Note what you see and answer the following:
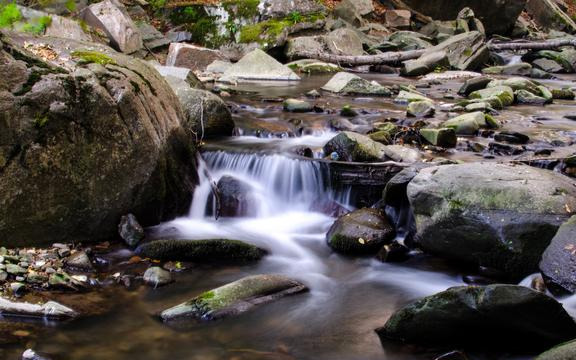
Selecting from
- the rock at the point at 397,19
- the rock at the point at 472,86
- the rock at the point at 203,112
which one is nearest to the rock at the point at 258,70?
the rock at the point at 472,86

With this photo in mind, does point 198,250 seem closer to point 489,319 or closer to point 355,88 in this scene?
point 489,319

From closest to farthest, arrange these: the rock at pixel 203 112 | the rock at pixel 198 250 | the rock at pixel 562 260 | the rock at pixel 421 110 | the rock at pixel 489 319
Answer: the rock at pixel 489 319 < the rock at pixel 562 260 < the rock at pixel 198 250 < the rock at pixel 203 112 < the rock at pixel 421 110

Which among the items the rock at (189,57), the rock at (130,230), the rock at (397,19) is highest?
the rock at (397,19)

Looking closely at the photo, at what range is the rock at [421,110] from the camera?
1011 centimetres

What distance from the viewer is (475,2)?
85.3 ft

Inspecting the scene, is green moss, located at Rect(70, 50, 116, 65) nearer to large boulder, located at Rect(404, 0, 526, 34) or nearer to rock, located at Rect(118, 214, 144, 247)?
rock, located at Rect(118, 214, 144, 247)

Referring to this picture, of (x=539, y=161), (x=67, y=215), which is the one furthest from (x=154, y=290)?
(x=539, y=161)

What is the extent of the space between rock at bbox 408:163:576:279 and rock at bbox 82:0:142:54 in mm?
12783

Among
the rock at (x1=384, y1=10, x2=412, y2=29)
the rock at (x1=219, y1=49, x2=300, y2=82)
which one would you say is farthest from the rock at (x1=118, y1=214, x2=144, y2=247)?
the rock at (x1=384, y1=10, x2=412, y2=29)

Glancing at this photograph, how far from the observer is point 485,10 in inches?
1036

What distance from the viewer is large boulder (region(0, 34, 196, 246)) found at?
194 inches

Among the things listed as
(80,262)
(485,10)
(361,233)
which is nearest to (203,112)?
(361,233)

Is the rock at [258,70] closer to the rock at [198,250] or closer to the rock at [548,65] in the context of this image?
the rock at [548,65]

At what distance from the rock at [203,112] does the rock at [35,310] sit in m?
4.23
